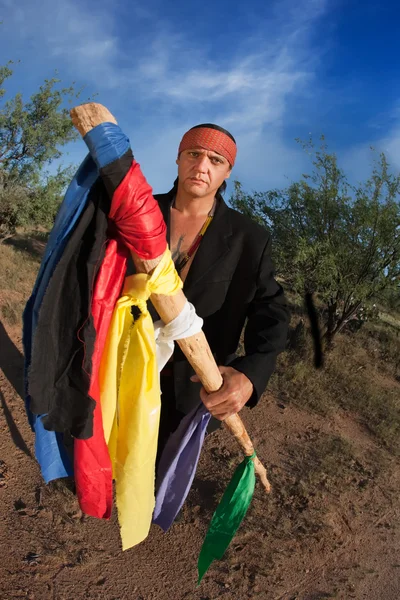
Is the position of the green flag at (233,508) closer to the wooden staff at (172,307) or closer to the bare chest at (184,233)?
the wooden staff at (172,307)

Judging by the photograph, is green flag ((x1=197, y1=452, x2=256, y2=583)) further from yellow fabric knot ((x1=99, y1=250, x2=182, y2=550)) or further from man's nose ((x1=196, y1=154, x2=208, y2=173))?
man's nose ((x1=196, y1=154, x2=208, y2=173))

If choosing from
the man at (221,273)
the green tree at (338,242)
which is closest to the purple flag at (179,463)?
the man at (221,273)

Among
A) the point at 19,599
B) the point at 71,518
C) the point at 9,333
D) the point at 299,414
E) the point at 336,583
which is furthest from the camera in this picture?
the point at 9,333

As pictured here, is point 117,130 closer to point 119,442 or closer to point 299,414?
point 119,442

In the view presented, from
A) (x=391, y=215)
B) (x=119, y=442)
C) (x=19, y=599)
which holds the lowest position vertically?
(x=19, y=599)

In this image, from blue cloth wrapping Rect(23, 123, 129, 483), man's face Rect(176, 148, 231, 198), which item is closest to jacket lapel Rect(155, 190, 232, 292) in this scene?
man's face Rect(176, 148, 231, 198)

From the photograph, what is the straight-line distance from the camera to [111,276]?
150cm

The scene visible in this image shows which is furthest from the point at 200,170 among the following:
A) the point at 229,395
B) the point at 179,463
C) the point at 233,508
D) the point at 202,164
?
the point at 233,508

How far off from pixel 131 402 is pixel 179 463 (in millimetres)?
847

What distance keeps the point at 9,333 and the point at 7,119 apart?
7.56 m

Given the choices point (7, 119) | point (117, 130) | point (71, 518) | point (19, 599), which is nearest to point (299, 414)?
point (71, 518)

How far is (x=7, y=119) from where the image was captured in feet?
35.8

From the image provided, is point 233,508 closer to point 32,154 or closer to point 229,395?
point 229,395

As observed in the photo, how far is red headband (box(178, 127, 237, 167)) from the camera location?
1.79 m
